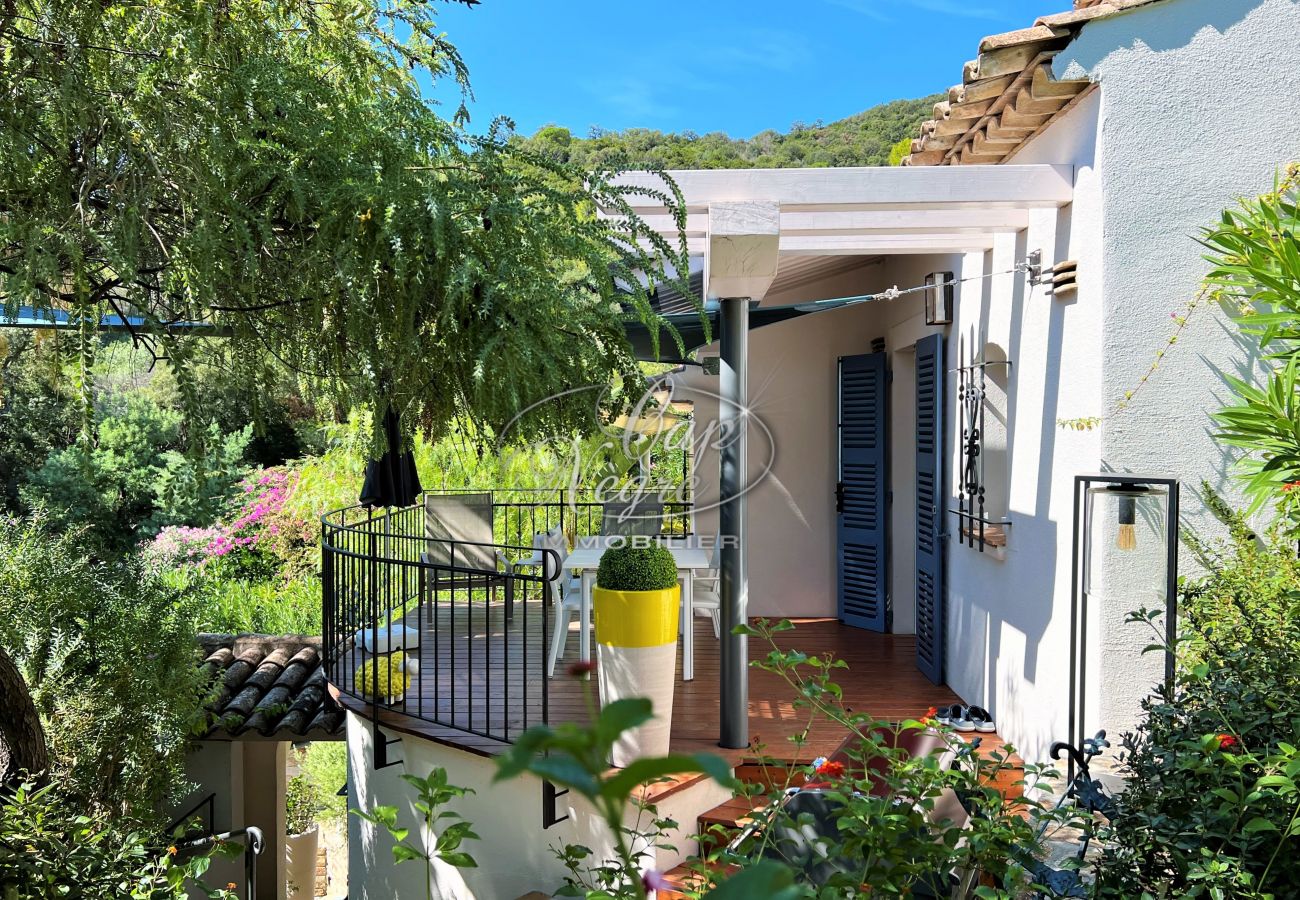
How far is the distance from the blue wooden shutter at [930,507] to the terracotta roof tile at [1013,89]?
182 cm

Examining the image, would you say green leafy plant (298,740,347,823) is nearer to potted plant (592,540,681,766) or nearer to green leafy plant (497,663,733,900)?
potted plant (592,540,681,766)

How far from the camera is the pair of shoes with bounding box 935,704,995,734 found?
5.81 m

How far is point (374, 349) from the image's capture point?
2.04 metres

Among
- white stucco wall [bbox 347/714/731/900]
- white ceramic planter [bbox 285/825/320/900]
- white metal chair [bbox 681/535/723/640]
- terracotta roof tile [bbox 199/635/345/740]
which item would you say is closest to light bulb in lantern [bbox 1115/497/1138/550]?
white stucco wall [bbox 347/714/731/900]

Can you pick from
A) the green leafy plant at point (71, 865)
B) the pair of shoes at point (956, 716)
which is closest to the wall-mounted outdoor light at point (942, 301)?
the pair of shoes at point (956, 716)

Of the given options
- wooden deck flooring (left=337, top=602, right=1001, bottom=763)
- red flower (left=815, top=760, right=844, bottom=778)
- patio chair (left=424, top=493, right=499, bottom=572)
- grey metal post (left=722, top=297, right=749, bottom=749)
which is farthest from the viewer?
patio chair (left=424, top=493, right=499, bottom=572)

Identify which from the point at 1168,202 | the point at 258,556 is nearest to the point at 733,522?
the point at 1168,202

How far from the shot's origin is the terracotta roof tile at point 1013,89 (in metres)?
4.37

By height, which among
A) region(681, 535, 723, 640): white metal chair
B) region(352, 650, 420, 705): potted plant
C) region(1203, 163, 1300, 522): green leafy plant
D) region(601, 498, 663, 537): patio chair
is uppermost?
region(1203, 163, 1300, 522): green leafy plant

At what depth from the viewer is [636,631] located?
→ 16.0 feet

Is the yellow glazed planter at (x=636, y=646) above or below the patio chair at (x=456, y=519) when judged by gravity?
below

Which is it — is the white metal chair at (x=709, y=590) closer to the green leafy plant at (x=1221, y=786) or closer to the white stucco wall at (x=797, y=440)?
the white stucco wall at (x=797, y=440)

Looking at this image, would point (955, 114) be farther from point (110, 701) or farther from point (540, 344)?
point (110, 701)

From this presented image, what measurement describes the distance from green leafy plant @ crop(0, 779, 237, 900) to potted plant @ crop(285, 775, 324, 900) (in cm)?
895
